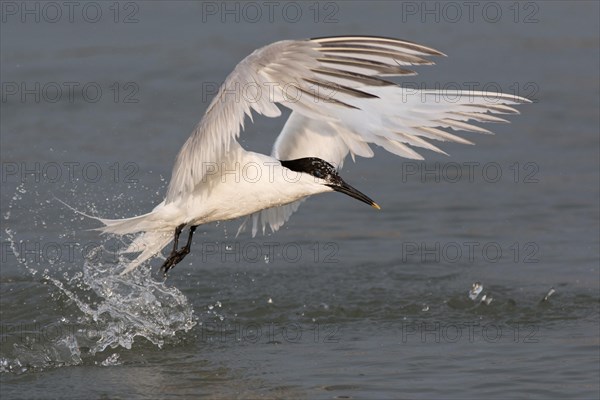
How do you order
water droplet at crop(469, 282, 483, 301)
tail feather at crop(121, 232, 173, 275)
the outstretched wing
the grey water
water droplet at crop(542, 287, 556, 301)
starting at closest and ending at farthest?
the outstretched wing
the grey water
tail feather at crop(121, 232, 173, 275)
water droplet at crop(542, 287, 556, 301)
water droplet at crop(469, 282, 483, 301)

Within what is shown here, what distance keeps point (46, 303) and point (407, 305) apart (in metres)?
2.31

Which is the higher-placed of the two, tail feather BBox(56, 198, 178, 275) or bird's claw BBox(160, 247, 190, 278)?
tail feather BBox(56, 198, 178, 275)

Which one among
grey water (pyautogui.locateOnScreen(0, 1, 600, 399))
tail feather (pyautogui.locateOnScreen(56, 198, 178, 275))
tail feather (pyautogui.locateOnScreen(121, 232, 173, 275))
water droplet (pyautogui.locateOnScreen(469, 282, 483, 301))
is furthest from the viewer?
water droplet (pyautogui.locateOnScreen(469, 282, 483, 301))

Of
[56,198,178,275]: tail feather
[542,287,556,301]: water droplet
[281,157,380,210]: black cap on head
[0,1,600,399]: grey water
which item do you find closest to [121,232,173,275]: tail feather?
[56,198,178,275]: tail feather

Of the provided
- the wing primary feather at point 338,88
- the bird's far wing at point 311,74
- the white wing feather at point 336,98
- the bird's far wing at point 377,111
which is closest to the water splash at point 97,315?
the white wing feather at point 336,98

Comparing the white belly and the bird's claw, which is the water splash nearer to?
the bird's claw

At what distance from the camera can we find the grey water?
Result: 22.5 ft

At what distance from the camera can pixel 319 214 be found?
Answer: 388 inches

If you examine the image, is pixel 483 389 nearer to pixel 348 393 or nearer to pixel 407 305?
pixel 348 393

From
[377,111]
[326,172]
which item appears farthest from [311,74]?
[326,172]

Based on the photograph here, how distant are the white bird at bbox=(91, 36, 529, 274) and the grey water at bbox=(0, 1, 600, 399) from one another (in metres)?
0.69

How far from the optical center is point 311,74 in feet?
19.3

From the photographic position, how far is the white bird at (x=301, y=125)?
588 centimetres

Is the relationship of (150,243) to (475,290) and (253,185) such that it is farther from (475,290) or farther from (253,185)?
(475,290)
